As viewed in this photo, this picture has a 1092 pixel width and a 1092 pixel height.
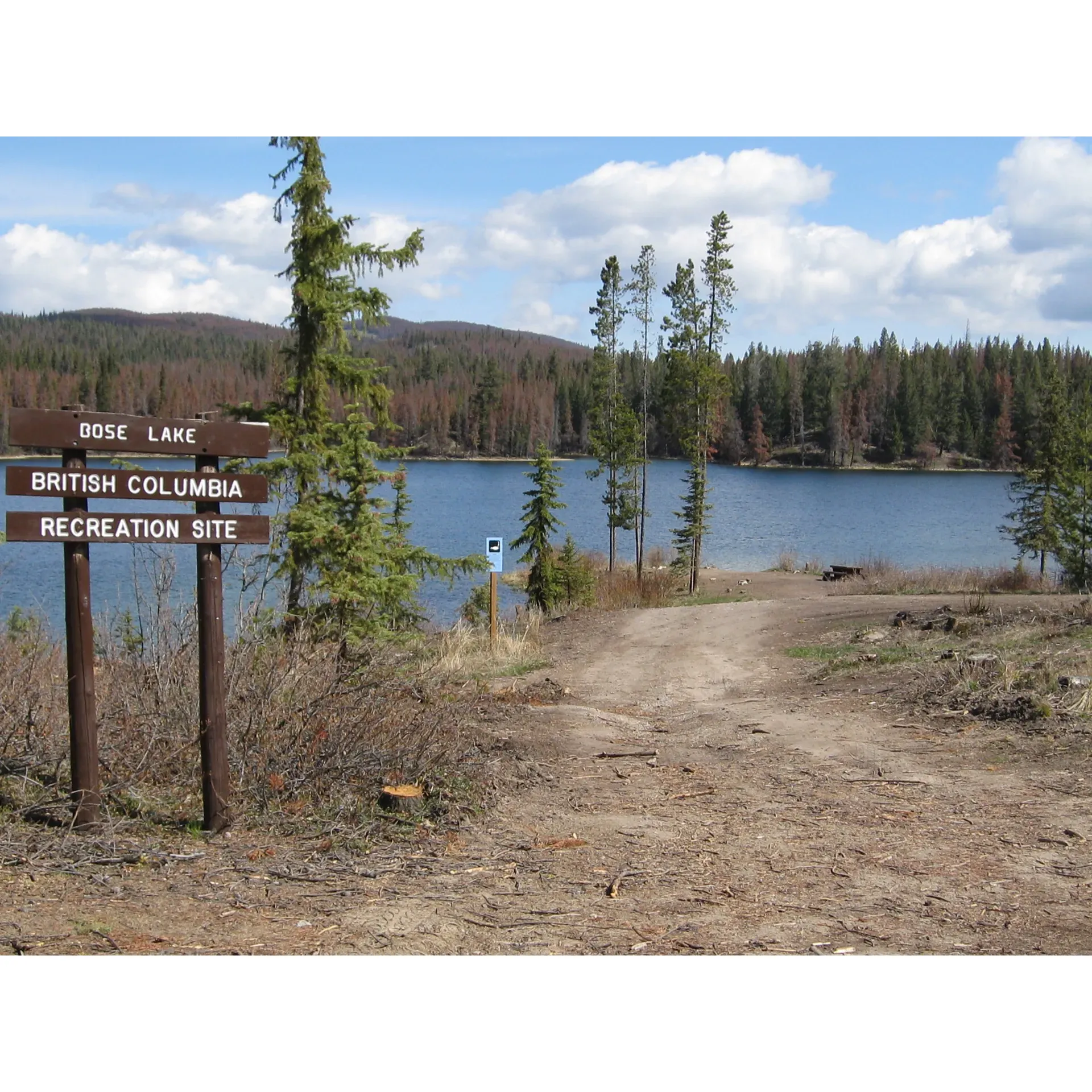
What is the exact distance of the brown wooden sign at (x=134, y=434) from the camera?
5492 mm

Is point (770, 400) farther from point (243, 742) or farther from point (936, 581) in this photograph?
point (243, 742)

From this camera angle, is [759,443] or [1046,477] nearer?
[1046,477]

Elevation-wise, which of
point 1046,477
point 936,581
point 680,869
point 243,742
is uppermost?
point 1046,477

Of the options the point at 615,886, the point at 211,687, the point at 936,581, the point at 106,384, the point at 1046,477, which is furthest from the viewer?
the point at 106,384

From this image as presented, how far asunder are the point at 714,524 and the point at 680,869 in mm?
48464

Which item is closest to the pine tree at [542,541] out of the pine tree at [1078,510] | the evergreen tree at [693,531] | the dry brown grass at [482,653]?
the dry brown grass at [482,653]

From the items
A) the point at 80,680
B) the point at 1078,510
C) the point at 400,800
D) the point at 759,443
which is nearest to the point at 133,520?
the point at 80,680

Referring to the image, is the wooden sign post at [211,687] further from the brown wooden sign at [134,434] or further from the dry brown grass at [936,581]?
the dry brown grass at [936,581]

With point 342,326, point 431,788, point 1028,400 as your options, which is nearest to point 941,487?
point 1028,400

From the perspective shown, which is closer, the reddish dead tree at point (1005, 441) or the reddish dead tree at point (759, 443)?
the reddish dead tree at point (759, 443)

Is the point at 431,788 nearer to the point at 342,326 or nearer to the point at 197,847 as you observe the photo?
the point at 197,847

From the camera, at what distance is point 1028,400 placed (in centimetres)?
10925

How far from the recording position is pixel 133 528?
18.6 ft

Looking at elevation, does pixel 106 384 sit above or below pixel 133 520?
above
